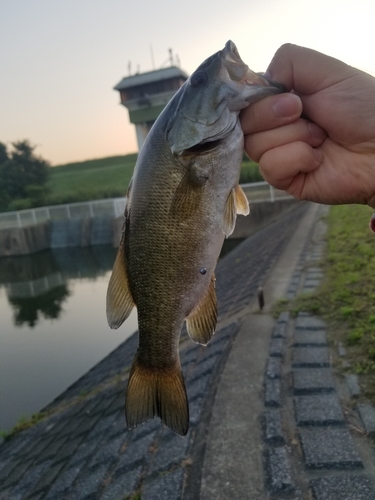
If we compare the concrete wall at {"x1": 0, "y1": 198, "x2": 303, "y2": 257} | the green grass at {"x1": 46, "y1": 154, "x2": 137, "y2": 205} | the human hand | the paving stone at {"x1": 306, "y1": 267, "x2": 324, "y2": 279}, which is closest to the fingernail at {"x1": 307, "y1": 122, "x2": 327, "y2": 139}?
the human hand

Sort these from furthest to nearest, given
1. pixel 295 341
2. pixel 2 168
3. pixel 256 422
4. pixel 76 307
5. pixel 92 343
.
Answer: pixel 2 168 → pixel 76 307 → pixel 92 343 → pixel 295 341 → pixel 256 422

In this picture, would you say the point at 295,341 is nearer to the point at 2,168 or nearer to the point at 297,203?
the point at 297,203

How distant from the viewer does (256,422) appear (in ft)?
10.7

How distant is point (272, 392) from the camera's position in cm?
357

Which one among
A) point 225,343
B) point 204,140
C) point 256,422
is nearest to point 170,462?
point 256,422

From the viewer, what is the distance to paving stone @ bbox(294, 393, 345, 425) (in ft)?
10.3

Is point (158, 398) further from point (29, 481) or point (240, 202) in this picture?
point (29, 481)

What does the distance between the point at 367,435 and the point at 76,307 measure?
12.9 meters

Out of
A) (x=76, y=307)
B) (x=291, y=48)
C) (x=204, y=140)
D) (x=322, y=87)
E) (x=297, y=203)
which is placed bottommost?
(x=76, y=307)

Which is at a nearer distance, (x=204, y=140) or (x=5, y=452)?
(x=204, y=140)

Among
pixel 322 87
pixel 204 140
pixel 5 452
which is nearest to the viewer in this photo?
pixel 204 140

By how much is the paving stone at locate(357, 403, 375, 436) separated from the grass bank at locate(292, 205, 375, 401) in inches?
5.3

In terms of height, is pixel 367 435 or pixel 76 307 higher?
pixel 367 435

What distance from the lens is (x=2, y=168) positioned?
38375 millimetres
